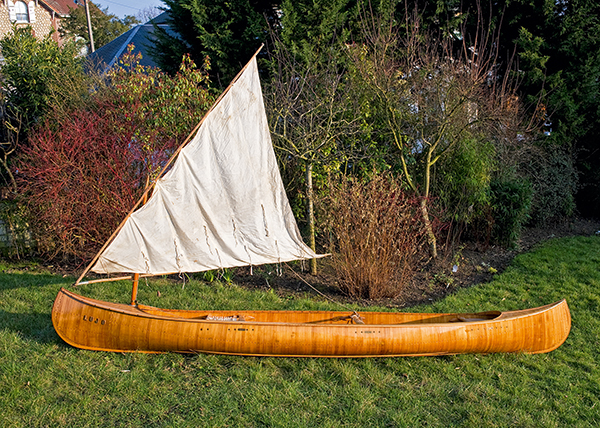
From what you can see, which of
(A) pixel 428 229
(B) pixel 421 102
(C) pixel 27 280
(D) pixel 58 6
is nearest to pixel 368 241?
(A) pixel 428 229

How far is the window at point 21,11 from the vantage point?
3066 cm

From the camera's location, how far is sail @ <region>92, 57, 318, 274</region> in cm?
495

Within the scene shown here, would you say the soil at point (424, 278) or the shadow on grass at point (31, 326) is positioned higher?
the shadow on grass at point (31, 326)

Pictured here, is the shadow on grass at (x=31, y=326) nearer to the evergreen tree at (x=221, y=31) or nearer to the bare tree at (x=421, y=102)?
the bare tree at (x=421, y=102)

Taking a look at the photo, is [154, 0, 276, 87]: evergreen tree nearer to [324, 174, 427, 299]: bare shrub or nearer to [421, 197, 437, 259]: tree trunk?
[324, 174, 427, 299]: bare shrub

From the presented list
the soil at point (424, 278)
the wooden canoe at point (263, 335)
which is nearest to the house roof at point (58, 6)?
the soil at point (424, 278)

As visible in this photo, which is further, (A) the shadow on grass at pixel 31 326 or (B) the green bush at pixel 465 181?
(B) the green bush at pixel 465 181

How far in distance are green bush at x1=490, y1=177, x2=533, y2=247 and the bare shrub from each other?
3.50 m

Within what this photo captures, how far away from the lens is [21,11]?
101ft

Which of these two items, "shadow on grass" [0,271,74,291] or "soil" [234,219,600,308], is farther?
"shadow on grass" [0,271,74,291]

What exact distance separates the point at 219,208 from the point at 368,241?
7.53ft

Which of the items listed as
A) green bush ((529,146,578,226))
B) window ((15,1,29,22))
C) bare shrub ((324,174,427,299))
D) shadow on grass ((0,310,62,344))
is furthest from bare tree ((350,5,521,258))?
window ((15,1,29,22))

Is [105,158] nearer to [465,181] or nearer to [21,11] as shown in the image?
[465,181]

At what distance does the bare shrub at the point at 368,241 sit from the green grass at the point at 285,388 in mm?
1823
